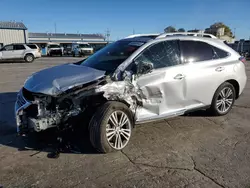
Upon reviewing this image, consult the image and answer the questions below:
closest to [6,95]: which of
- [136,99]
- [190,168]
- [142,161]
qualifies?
[136,99]

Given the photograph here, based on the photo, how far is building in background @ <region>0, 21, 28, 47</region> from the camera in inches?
1292

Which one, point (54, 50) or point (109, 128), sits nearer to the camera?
point (109, 128)

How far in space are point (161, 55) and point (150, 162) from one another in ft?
6.12

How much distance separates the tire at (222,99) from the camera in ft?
15.6

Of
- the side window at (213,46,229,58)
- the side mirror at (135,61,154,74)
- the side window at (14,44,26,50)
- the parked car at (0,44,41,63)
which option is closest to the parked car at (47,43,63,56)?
the parked car at (0,44,41,63)

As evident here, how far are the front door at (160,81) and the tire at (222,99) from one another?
3.16ft

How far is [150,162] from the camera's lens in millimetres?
3213

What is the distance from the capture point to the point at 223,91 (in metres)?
4.87

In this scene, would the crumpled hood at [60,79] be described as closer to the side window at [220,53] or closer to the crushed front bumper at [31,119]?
the crushed front bumper at [31,119]

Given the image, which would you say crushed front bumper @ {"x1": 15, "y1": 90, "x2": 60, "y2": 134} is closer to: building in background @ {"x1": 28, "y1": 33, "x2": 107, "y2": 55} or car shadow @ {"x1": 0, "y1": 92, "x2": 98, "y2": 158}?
car shadow @ {"x1": 0, "y1": 92, "x2": 98, "y2": 158}

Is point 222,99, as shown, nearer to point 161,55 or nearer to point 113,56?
point 161,55

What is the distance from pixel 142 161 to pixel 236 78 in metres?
3.05

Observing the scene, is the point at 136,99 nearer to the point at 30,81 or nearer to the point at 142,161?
the point at 142,161

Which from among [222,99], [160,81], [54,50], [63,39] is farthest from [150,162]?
[63,39]
